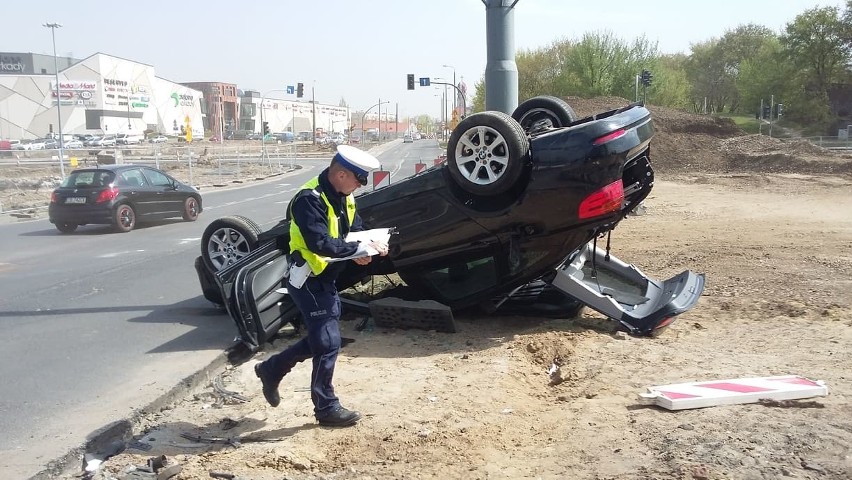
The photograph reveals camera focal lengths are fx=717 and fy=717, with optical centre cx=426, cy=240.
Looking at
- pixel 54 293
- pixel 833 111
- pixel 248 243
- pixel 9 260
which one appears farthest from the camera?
pixel 833 111

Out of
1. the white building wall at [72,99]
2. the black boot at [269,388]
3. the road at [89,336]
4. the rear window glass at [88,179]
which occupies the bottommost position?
the road at [89,336]

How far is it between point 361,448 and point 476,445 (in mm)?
682

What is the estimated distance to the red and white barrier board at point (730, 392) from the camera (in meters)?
4.39

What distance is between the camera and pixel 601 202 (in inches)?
240

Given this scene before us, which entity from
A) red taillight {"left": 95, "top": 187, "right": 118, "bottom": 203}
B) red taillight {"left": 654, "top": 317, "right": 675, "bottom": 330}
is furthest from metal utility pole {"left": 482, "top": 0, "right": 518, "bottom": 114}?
red taillight {"left": 95, "top": 187, "right": 118, "bottom": 203}

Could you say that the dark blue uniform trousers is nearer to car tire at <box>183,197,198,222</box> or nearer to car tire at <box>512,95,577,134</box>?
car tire at <box>512,95,577,134</box>

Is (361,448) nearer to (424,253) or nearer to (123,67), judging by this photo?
(424,253)

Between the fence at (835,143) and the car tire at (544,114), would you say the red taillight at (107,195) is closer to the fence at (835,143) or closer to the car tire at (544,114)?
the car tire at (544,114)

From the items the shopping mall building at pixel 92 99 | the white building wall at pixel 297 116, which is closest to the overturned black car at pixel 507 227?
the shopping mall building at pixel 92 99

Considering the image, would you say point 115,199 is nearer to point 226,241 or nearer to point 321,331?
point 226,241

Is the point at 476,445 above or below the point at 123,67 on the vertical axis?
below

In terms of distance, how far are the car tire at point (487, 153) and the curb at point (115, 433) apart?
279 cm

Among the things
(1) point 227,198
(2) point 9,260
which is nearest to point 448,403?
(2) point 9,260

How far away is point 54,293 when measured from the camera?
31.6 ft
